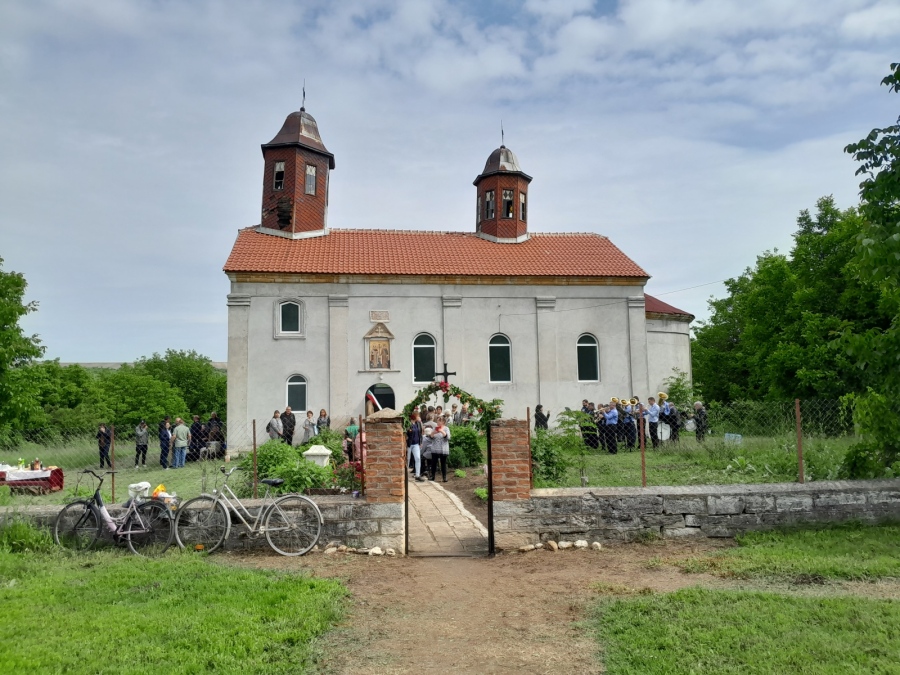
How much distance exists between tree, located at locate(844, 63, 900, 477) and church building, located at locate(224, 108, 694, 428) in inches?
666

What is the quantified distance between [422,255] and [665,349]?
11.0 m

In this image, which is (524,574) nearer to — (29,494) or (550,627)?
(550,627)

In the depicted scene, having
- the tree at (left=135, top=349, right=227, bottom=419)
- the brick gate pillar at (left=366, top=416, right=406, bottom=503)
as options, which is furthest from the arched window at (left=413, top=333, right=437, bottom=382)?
the tree at (left=135, top=349, right=227, bottom=419)

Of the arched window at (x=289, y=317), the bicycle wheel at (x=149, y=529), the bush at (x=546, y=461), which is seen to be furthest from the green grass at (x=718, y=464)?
the arched window at (x=289, y=317)

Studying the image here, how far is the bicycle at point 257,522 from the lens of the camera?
8172 mm

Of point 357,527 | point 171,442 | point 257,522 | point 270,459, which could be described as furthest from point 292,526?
point 171,442

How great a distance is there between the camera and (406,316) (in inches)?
1039

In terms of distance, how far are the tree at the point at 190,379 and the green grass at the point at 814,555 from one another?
65.8 m

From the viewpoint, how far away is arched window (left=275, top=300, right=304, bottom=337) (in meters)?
25.5

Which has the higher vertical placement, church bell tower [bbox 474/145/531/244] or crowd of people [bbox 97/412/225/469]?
church bell tower [bbox 474/145/531/244]

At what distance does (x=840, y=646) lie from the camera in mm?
4562

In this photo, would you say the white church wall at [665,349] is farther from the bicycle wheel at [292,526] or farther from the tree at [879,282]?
the bicycle wheel at [292,526]

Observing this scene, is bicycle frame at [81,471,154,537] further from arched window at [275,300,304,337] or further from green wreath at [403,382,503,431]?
arched window at [275,300,304,337]

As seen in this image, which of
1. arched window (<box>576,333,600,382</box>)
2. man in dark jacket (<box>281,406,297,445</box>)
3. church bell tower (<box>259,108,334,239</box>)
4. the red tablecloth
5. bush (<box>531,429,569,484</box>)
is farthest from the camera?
church bell tower (<box>259,108,334,239</box>)
